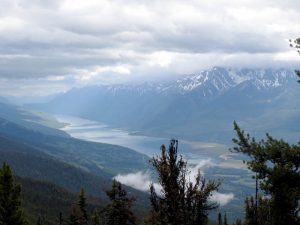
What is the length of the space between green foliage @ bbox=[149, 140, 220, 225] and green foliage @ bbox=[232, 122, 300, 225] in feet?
19.5

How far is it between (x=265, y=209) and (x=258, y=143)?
3447mm

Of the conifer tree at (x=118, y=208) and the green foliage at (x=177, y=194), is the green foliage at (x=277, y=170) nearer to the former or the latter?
the green foliage at (x=177, y=194)

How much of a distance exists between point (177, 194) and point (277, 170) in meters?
7.85

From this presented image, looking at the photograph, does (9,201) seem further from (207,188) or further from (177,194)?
(177,194)

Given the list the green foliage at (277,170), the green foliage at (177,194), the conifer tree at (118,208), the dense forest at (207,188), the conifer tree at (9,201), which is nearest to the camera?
the green foliage at (177,194)

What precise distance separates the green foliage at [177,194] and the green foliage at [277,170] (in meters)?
5.96

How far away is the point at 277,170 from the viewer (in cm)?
2408

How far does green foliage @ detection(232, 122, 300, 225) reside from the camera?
79.5ft

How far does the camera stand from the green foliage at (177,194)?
18000 millimetres

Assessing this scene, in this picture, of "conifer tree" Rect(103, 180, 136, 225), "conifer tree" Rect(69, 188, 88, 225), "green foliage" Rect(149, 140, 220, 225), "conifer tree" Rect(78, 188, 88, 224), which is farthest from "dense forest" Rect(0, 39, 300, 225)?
"conifer tree" Rect(78, 188, 88, 224)

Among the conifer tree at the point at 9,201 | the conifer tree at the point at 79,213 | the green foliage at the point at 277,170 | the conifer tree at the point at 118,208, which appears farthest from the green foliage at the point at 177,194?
the conifer tree at the point at 79,213

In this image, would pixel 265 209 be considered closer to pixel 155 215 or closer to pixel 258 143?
pixel 258 143

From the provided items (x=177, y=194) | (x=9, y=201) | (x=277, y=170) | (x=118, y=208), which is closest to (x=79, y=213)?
(x=118, y=208)

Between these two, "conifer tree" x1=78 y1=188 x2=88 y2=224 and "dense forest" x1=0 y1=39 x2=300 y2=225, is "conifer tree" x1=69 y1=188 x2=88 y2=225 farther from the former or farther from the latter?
"dense forest" x1=0 y1=39 x2=300 y2=225
